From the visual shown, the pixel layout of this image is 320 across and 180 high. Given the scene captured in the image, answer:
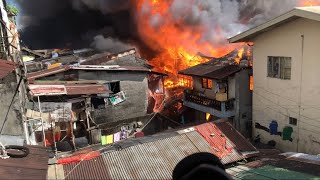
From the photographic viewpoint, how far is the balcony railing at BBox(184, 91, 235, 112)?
22344mm

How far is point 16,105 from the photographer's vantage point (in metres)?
10.8

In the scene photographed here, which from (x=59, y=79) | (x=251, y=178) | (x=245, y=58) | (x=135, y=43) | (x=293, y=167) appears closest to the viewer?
(x=251, y=178)

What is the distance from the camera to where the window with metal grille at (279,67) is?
58.7 feet

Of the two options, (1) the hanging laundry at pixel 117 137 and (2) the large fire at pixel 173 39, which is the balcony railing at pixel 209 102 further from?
(1) the hanging laundry at pixel 117 137

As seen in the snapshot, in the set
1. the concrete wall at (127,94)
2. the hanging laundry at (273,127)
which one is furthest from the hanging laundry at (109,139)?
the hanging laundry at (273,127)

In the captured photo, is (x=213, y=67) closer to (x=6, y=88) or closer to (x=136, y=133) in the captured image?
(x=136, y=133)

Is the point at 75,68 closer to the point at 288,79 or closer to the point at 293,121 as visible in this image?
the point at 288,79

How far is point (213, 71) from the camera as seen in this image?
76.4 ft

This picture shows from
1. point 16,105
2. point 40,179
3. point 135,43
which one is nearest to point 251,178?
point 40,179

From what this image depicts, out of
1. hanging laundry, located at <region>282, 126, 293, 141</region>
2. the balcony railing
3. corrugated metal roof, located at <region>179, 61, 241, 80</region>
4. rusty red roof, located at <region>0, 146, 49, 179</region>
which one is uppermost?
corrugated metal roof, located at <region>179, 61, 241, 80</region>

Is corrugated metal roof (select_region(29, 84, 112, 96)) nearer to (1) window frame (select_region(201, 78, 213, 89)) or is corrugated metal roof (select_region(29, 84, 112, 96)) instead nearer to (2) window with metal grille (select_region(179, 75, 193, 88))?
(1) window frame (select_region(201, 78, 213, 89))

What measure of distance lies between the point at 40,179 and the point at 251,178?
231 inches

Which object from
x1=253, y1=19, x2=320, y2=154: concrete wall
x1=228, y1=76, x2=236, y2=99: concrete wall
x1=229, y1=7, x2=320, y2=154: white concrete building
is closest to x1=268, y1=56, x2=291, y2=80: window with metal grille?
x1=229, y1=7, x2=320, y2=154: white concrete building

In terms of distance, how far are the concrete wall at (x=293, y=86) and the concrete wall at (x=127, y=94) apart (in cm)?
823
